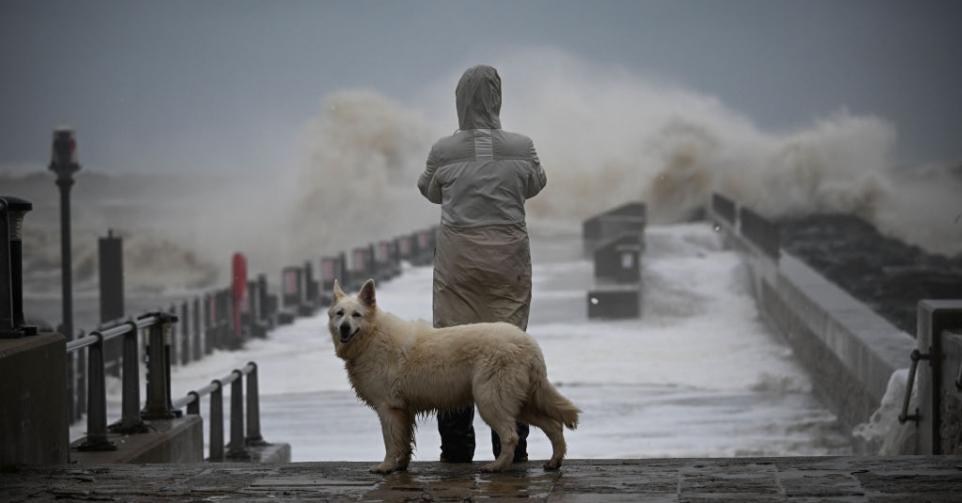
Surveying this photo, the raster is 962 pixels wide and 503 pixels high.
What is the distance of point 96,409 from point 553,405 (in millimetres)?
3607

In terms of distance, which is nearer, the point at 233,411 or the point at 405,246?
the point at 233,411

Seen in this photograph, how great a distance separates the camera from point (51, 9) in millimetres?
96000

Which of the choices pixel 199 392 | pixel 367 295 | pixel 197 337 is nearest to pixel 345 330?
pixel 367 295

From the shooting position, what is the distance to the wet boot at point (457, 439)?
7.61m

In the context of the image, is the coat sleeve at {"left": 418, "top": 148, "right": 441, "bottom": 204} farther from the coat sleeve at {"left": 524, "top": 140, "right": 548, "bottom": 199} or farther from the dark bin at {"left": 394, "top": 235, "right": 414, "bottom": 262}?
the dark bin at {"left": 394, "top": 235, "right": 414, "bottom": 262}

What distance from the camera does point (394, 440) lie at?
716cm

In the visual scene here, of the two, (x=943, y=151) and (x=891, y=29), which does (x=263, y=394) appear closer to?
(x=943, y=151)

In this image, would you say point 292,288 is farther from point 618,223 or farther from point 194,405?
point 194,405

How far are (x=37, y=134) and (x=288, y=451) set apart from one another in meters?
75.1

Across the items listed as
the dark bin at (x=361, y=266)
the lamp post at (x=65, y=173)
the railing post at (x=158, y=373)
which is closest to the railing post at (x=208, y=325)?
the lamp post at (x=65, y=173)

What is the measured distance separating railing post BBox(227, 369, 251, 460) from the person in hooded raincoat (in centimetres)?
512

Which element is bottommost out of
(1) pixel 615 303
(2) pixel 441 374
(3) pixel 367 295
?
(1) pixel 615 303

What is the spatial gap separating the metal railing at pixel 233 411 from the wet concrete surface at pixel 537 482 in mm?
3892

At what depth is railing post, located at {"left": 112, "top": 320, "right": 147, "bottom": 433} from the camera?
399 inches
